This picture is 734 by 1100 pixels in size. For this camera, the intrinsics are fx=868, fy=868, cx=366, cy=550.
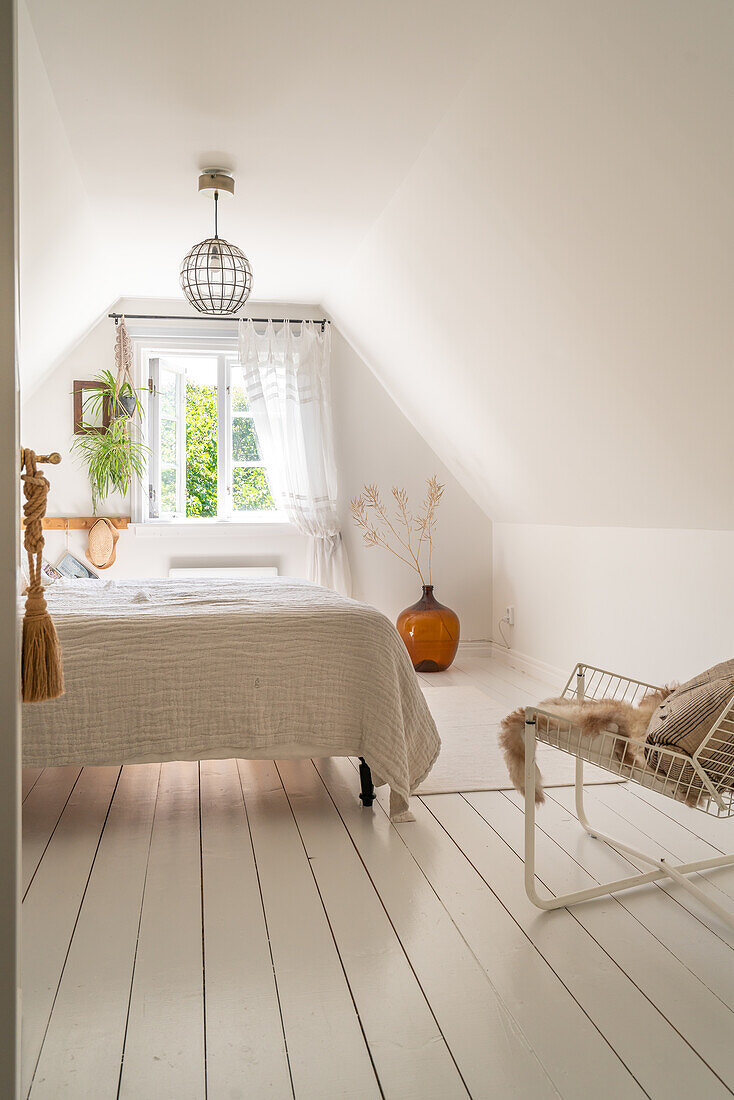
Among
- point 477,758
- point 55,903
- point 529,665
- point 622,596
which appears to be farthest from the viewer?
point 529,665

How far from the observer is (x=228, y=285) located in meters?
3.81

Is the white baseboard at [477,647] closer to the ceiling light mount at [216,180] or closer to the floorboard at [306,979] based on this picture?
the floorboard at [306,979]

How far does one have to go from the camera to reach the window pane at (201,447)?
6.06 meters

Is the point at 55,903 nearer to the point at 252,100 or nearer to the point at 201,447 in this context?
the point at 252,100

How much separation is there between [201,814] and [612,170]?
93.4 inches

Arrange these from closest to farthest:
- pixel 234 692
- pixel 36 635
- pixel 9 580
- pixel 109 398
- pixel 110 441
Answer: pixel 9 580
pixel 36 635
pixel 234 692
pixel 110 441
pixel 109 398

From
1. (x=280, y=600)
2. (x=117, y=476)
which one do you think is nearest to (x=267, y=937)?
(x=280, y=600)

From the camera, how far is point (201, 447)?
6.10m

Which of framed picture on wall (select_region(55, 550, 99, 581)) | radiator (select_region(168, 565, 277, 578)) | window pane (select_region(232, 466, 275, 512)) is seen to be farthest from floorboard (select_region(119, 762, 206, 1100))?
window pane (select_region(232, 466, 275, 512))

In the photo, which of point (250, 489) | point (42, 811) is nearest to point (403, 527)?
point (250, 489)

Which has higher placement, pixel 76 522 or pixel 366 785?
pixel 76 522

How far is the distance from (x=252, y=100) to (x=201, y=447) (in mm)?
3315

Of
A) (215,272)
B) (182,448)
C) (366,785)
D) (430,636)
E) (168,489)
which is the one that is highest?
(215,272)

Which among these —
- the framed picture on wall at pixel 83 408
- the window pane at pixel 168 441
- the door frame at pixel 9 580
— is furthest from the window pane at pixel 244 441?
the door frame at pixel 9 580
